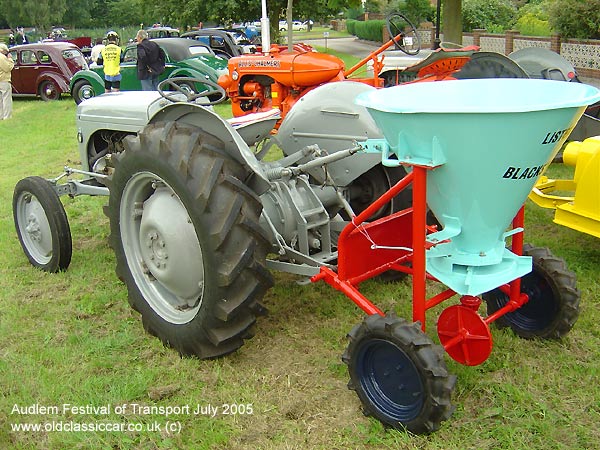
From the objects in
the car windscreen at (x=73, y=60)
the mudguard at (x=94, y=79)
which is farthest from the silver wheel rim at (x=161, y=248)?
the car windscreen at (x=73, y=60)

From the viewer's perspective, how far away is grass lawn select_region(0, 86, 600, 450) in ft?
9.16

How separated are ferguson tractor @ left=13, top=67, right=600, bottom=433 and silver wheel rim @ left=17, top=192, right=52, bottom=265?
1.33m

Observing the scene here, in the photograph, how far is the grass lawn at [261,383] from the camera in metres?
2.79

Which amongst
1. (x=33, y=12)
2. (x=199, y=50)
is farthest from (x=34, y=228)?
(x=33, y=12)

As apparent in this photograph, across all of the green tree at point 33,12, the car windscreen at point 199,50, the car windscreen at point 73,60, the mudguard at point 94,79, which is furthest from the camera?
the green tree at point 33,12

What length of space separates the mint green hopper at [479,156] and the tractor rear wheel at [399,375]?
0.33 m

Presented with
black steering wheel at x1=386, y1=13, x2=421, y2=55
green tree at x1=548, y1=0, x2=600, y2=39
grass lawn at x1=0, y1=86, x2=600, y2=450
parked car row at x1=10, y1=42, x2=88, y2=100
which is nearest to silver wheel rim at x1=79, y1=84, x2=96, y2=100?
parked car row at x1=10, y1=42, x2=88, y2=100

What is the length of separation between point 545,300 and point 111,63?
494 inches

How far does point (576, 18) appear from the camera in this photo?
1545cm

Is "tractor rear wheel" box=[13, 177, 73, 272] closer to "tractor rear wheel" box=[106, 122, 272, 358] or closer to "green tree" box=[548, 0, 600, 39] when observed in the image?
"tractor rear wheel" box=[106, 122, 272, 358]

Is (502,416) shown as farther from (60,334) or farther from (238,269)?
(60,334)

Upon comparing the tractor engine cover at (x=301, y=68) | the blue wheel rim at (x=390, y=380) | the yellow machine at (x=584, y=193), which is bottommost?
the blue wheel rim at (x=390, y=380)

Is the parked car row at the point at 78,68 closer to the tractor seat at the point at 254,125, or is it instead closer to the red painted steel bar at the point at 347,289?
the tractor seat at the point at 254,125

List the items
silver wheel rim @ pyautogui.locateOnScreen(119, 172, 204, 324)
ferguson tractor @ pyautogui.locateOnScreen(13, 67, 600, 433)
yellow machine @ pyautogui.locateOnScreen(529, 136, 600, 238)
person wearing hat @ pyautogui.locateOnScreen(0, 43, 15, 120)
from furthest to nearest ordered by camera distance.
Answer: person wearing hat @ pyautogui.locateOnScreen(0, 43, 15, 120)
yellow machine @ pyautogui.locateOnScreen(529, 136, 600, 238)
silver wheel rim @ pyautogui.locateOnScreen(119, 172, 204, 324)
ferguson tractor @ pyautogui.locateOnScreen(13, 67, 600, 433)
